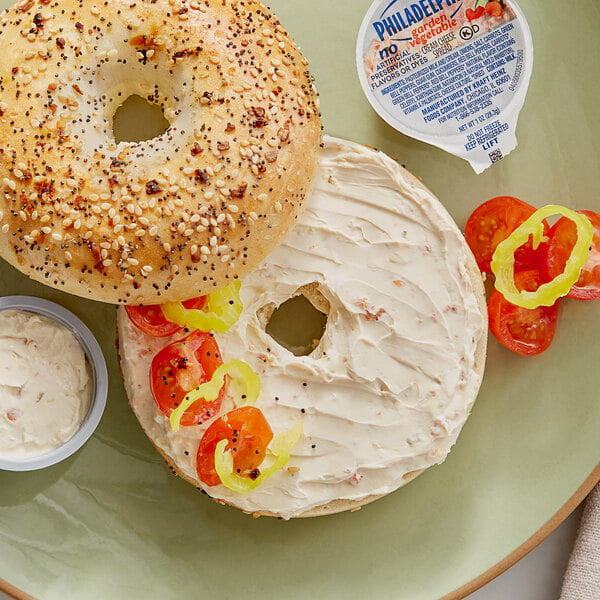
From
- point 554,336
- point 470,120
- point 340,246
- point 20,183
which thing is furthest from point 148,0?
point 554,336

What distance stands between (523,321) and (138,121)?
135 cm

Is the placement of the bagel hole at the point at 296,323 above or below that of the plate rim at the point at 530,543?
above

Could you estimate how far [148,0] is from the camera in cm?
194

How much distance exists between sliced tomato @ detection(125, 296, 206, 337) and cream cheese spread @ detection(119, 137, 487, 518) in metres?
0.04

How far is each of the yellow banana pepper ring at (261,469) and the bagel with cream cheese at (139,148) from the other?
480mm

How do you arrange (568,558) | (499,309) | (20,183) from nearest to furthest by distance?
(20,183) → (499,309) → (568,558)

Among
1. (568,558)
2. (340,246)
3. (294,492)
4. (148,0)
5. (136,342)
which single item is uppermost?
(148,0)

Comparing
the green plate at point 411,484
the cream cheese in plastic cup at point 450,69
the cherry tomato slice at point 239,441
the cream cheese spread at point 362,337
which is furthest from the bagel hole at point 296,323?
the cream cheese in plastic cup at point 450,69

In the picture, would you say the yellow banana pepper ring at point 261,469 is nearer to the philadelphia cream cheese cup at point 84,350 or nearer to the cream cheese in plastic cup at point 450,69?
the philadelphia cream cheese cup at point 84,350

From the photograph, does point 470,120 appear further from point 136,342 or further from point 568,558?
point 568,558

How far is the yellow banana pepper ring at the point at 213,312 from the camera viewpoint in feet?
6.95

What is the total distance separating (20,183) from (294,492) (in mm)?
1101

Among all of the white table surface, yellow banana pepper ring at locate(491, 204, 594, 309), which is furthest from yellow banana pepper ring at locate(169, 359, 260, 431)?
the white table surface

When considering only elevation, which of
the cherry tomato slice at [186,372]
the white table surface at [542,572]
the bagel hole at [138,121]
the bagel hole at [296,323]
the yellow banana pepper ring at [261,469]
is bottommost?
the white table surface at [542,572]
